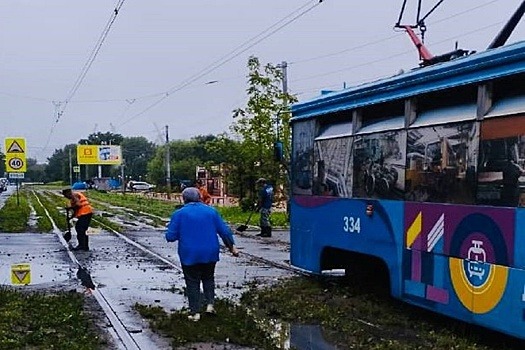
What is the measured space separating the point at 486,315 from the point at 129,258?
35.2 ft

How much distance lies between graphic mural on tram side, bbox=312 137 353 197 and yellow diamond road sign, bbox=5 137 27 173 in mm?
29996

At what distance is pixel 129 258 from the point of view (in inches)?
666

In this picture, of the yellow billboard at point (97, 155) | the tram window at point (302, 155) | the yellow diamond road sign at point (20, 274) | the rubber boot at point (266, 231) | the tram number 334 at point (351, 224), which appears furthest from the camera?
the yellow billboard at point (97, 155)

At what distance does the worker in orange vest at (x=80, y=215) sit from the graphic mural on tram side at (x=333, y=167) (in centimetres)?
846

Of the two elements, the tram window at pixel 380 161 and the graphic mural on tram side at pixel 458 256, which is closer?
the graphic mural on tram side at pixel 458 256

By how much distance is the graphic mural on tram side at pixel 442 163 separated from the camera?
7723mm

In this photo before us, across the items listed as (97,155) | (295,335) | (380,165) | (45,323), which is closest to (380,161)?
(380,165)

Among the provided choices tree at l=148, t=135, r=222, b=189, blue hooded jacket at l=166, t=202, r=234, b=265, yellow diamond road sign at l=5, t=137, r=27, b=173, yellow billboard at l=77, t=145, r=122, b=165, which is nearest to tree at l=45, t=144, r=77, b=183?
tree at l=148, t=135, r=222, b=189

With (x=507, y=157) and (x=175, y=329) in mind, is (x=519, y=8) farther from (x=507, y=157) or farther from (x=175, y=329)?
(x=175, y=329)

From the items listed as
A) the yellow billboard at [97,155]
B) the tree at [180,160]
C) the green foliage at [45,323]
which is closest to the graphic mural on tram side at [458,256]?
the green foliage at [45,323]

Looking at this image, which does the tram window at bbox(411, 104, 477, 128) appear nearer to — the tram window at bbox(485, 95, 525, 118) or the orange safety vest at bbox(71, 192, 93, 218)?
the tram window at bbox(485, 95, 525, 118)

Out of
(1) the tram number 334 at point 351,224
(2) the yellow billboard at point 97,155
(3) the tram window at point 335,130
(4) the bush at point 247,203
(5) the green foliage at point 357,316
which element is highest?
(2) the yellow billboard at point 97,155

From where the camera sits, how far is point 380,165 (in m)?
9.54

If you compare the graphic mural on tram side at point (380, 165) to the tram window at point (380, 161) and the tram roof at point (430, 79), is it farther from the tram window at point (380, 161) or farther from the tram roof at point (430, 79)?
the tram roof at point (430, 79)
